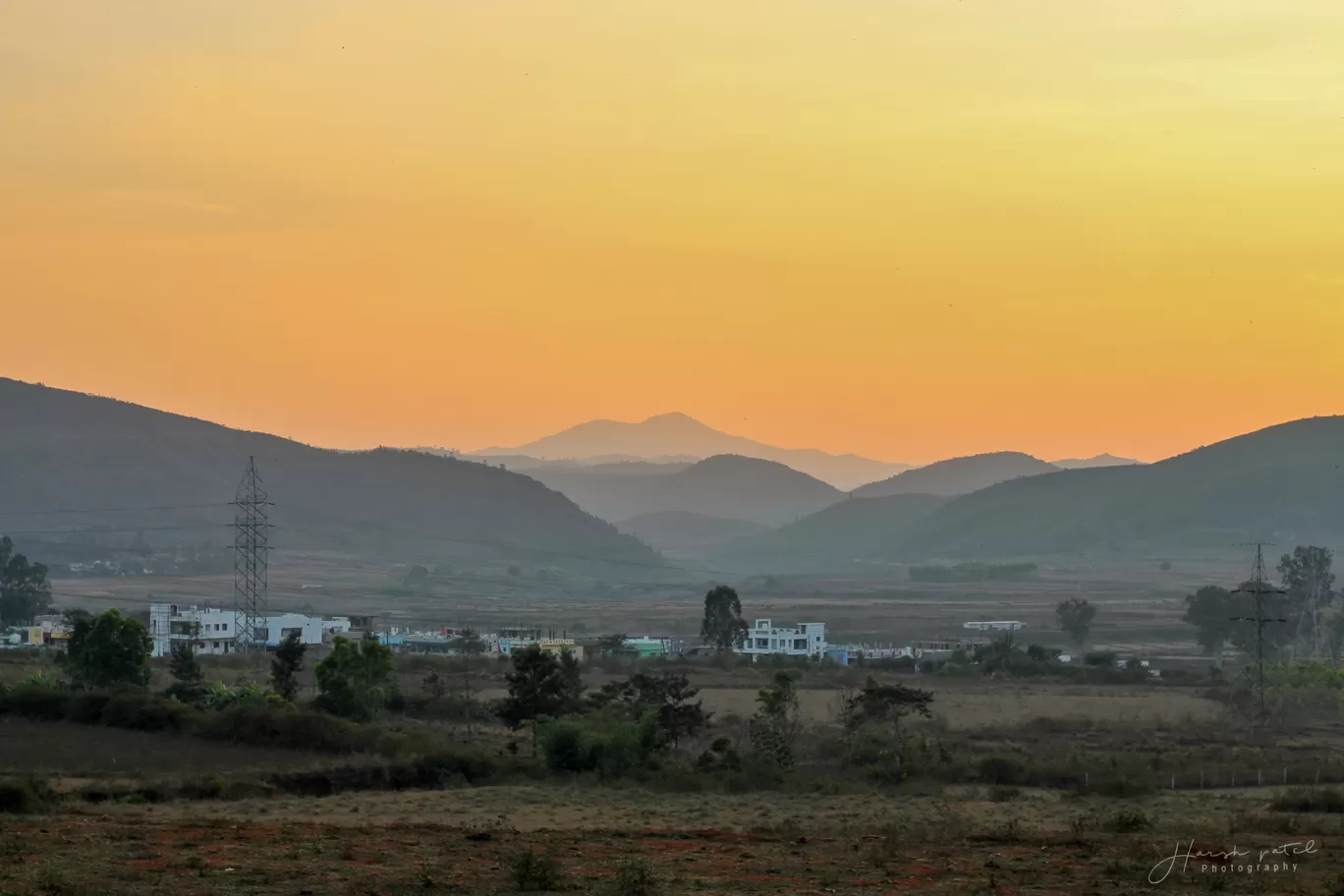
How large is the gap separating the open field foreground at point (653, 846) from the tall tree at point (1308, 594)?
7149 centimetres

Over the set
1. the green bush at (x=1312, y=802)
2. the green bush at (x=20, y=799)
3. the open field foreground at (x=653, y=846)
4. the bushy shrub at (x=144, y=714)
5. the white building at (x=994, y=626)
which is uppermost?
the white building at (x=994, y=626)

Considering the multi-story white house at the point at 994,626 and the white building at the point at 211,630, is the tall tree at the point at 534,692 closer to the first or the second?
the white building at the point at 211,630

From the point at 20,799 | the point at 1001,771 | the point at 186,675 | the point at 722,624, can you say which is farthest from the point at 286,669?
the point at 722,624

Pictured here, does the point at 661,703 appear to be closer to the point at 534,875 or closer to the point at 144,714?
the point at 144,714

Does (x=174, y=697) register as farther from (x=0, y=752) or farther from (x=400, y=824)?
(x=400, y=824)

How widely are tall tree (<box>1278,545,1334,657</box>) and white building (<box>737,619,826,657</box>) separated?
29.3 m

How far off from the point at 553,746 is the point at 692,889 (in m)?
20.9

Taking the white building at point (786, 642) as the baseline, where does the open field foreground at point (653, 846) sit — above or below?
below

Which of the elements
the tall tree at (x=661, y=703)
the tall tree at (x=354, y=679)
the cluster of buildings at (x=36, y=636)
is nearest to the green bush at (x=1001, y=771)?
the tall tree at (x=661, y=703)

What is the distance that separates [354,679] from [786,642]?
171 feet

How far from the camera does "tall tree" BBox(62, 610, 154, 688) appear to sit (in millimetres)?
58375

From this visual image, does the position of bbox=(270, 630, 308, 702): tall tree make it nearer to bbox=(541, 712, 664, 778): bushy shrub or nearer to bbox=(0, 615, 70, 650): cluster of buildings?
bbox=(541, 712, 664, 778): bushy shrub

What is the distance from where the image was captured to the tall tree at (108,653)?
192 feet

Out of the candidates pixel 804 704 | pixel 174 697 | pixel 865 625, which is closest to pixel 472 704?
pixel 174 697
